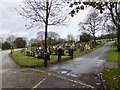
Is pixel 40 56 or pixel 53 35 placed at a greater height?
pixel 53 35

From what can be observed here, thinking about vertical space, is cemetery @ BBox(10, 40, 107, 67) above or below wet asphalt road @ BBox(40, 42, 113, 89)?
above

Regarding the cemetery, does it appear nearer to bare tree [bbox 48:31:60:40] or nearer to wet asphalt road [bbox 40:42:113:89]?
wet asphalt road [bbox 40:42:113:89]

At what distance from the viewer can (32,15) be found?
61.6 feet

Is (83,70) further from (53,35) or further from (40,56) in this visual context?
(53,35)

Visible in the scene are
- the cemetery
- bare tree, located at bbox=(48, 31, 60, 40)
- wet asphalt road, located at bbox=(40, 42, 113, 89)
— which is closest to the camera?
wet asphalt road, located at bbox=(40, 42, 113, 89)

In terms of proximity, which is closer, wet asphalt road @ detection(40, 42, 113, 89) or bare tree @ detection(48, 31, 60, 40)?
wet asphalt road @ detection(40, 42, 113, 89)

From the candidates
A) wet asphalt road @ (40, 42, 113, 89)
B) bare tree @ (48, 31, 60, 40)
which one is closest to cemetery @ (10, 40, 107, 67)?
wet asphalt road @ (40, 42, 113, 89)

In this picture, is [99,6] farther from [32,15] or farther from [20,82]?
[32,15]

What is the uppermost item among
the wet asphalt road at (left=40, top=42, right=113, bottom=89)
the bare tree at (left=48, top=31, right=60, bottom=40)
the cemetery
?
the bare tree at (left=48, top=31, right=60, bottom=40)

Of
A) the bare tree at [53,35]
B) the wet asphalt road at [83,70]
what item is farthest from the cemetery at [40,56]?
the bare tree at [53,35]

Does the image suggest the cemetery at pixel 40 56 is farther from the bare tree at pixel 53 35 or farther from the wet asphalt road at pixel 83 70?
the bare tree at pixel 53 35

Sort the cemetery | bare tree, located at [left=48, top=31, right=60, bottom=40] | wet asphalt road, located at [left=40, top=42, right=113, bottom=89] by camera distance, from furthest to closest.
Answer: bare tree, located at [left=48, top=31, right=60, bottom=40] → the cemetery → wet asphalt road, located at [left=40, top=42, right=113, bottom=89]

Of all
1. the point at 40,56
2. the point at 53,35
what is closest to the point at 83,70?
the point at 40,56

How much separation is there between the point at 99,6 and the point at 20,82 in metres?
5.54
